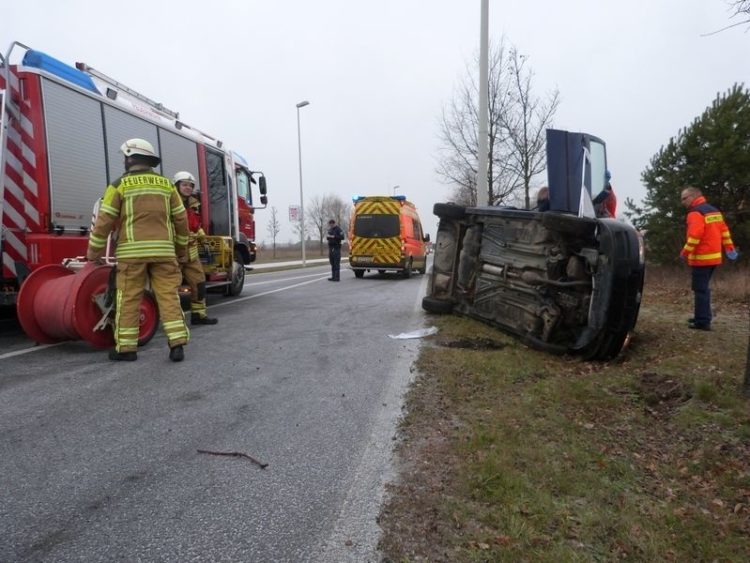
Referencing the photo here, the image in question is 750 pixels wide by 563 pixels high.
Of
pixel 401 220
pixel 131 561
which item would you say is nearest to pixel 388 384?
pixel 131 561

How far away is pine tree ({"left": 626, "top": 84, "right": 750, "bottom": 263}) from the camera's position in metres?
12.4

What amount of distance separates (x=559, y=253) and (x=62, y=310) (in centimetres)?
481

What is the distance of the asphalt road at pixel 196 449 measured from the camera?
2020 millimetres


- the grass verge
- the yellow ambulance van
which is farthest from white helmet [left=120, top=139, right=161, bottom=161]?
the yellow ambulance van

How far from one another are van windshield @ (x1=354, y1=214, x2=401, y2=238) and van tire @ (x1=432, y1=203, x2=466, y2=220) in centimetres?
914

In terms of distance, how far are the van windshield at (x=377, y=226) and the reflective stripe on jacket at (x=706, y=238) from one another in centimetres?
1055

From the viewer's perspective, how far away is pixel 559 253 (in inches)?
195

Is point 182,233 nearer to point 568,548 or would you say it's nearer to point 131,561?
point 131,561

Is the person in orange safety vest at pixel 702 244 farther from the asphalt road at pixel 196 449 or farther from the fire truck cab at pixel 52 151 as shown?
the fire truck cab at pixel 52 151

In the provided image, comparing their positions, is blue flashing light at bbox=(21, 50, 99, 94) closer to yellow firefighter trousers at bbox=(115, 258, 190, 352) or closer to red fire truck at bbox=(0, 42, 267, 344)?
red fire truck at bbox=(0, 42, 267, 344)

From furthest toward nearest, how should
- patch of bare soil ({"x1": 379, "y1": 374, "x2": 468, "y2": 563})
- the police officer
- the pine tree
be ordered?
1. the police officer
2. the pine tree
3. patch of bare soil ({"x1": 379, "y1": 374, "x2": 468, "y2": 563})

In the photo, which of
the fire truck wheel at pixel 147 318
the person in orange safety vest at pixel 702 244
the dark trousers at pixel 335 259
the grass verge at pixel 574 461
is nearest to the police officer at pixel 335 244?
the dark trousers at pixel 335 259

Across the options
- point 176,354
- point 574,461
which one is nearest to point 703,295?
point 574,461

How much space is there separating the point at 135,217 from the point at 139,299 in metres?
0.77
